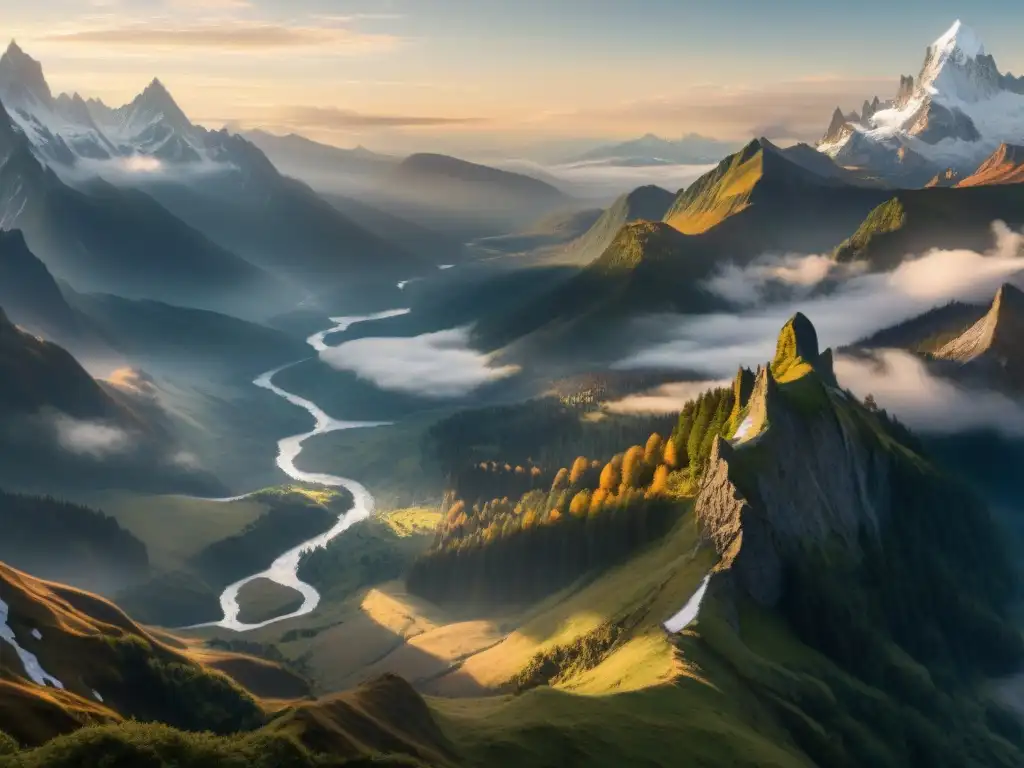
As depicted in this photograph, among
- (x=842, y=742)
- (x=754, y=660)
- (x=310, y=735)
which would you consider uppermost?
(x=310, y=735)

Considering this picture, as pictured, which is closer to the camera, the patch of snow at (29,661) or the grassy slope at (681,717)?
the grassy slope at (681,717)

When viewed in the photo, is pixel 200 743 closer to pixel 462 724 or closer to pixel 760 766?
pixel 462 724

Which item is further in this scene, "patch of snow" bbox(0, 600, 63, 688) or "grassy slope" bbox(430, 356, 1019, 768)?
"patch of snow" bbox(0, 600, 63, 688)

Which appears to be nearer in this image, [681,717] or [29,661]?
[681,717]

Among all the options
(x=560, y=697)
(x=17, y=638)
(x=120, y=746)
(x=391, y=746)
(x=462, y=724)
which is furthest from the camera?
(x=17, y=638)

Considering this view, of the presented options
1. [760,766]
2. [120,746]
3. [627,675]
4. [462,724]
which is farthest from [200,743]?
[627,675]

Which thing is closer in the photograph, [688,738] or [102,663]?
[688,738]

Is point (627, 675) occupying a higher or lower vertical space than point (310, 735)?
lower

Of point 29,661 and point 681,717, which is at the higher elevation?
point 681,717
